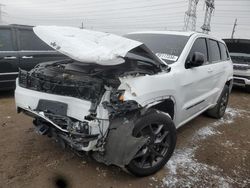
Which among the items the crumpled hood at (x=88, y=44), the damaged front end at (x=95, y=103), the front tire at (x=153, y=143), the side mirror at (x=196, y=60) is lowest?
the front tire at (x=153, y=143)

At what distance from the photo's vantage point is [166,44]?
4.08 m

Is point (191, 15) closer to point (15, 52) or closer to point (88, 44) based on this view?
point (15, 52)

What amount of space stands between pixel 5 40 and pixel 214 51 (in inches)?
180

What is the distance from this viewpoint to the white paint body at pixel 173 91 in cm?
268

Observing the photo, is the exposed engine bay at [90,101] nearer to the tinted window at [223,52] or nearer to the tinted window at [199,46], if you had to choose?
the tinted window at [199,46]

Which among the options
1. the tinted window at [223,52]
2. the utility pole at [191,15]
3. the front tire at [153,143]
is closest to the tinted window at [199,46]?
the tinted window at [223,52]

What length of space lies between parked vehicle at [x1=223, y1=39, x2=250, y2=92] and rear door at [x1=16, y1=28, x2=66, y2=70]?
21.1ft

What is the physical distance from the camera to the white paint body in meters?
2.68

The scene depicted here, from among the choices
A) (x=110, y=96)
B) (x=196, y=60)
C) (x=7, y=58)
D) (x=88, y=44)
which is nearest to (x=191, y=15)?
(x=7, y=58)

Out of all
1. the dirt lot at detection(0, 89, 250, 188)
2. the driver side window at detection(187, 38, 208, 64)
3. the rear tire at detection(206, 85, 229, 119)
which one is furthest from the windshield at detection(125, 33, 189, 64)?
the rear tire at detection(206, 85, 229, 119)

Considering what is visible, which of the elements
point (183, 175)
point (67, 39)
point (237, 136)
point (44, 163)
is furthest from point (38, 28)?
point (237, 136)

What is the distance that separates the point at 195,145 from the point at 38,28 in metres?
2.93

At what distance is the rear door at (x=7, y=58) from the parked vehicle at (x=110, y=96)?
2.81m

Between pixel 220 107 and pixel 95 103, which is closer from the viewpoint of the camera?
pixel 95 103
